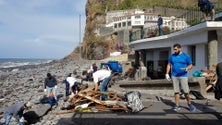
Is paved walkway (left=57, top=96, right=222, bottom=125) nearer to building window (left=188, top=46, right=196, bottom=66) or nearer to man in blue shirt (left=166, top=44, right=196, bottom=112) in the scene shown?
man in blue shirt (left=166, top=44, right=196, bottom=112)

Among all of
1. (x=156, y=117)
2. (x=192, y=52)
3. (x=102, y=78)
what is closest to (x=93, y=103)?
(x=102, y=78)

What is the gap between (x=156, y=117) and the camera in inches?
355

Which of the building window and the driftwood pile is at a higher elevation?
the building window

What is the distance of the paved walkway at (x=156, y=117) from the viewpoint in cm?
841

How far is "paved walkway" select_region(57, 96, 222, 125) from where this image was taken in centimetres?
841

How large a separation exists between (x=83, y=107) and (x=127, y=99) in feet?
4.81

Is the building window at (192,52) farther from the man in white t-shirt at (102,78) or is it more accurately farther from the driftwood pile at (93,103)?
the man in white t-shirt at (102,78)

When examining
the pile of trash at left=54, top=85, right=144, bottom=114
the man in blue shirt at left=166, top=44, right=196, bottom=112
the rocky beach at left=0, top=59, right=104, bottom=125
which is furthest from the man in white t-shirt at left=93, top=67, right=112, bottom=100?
the man in blue shirt at left=166, top=44, right=196, bottom=112

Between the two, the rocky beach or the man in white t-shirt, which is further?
the man in white t-shirt

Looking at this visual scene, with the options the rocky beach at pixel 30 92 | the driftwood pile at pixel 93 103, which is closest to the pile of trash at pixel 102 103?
the driftwood pile at pixel 93 103

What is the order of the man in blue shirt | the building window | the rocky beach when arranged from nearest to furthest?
1. the man in blue shirt
2. the rocky beach
3. the building window

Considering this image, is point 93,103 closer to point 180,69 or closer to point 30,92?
point 180,69

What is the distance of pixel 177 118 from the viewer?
8797mm

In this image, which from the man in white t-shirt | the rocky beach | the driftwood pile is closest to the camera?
the driftwood pile
